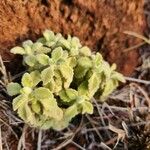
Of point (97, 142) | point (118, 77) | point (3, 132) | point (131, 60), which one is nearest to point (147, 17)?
point (131, 60)

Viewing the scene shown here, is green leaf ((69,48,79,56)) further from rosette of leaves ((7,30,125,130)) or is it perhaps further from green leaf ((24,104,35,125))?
green leaf ((24,104,35,125))

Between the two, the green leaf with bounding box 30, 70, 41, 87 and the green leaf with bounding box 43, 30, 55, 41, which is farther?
the green leaf with bounding box 43, 30, 55, 41

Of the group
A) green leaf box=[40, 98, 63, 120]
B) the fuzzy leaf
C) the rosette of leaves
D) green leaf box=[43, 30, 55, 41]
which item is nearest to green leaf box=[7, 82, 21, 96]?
the rosette of leaves

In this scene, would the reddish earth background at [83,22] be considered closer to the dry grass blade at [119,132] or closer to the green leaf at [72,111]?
the green leaf at [72,111]

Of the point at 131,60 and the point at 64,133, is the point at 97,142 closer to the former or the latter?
the point at 64,133

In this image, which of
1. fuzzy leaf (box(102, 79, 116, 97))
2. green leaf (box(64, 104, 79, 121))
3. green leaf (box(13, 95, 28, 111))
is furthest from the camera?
fuzzy leaf (box(102, 79, 116, 97))

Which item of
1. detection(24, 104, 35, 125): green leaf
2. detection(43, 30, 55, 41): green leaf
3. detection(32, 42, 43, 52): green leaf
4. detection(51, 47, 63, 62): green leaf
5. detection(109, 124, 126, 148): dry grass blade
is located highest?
detection(43, 30, 55, 41): green leaf

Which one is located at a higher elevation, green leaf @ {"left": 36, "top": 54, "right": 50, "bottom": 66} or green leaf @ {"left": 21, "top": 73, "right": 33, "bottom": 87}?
green leaf @ {"left": 36, "top": 54, "right": 50, "bottom": 66}

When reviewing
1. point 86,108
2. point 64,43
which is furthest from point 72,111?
point 64,43
